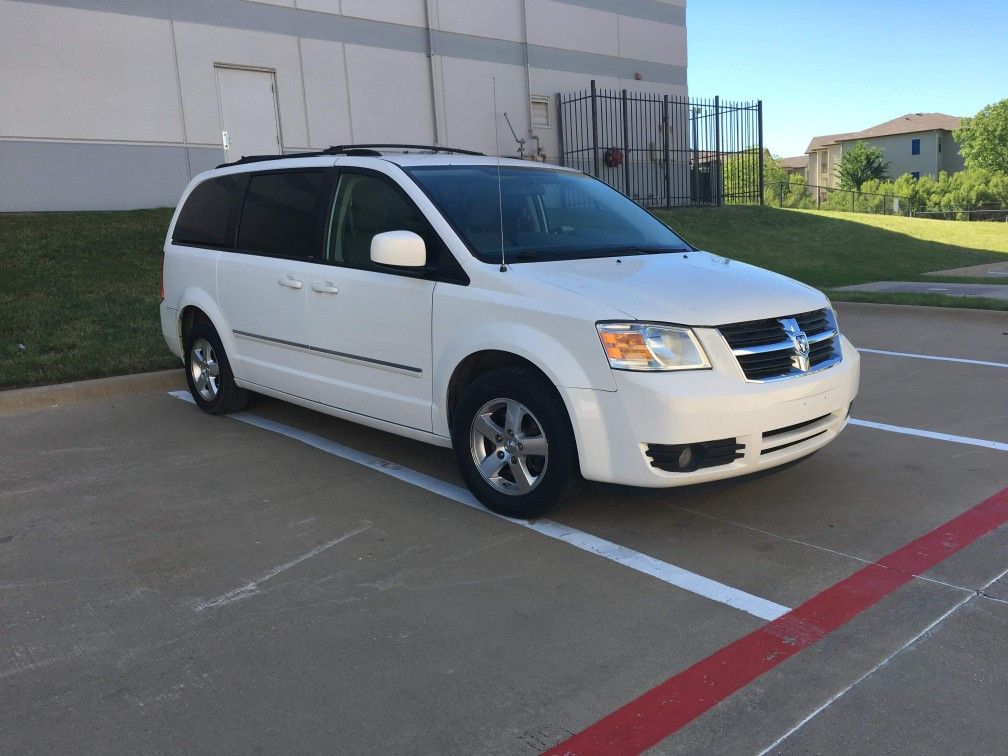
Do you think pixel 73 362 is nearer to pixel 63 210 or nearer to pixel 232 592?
pixel 232 592

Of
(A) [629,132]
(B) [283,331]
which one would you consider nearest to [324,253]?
(B) [283,331]

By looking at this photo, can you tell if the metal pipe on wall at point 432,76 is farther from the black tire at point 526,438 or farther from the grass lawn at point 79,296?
the black tire at point 526,438

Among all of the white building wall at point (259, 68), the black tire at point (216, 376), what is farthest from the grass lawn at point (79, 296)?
the black tire at point (216, 376)

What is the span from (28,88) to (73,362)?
7318mm

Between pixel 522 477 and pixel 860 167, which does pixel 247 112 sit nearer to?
Answer: pixel 522 477

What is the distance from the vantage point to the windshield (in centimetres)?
476

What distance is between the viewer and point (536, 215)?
506 cm

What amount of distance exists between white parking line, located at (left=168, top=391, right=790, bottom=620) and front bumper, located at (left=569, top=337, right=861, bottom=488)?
1.08 ft

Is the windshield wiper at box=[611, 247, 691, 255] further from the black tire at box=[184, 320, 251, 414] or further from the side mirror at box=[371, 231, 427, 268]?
the black tire at box=[184, 320, 251, 414]

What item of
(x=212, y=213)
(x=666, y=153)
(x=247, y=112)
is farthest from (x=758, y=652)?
(x=666, y=153)

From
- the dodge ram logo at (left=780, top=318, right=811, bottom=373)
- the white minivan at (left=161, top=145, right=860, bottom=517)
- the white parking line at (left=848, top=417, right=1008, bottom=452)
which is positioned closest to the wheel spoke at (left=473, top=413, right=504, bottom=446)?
the white minivan at (left=161, top=145, right=860, bottom=517)

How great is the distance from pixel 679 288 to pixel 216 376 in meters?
3.80

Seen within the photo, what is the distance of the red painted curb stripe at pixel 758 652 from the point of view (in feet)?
8.75

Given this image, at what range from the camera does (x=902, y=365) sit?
25.8 ft
